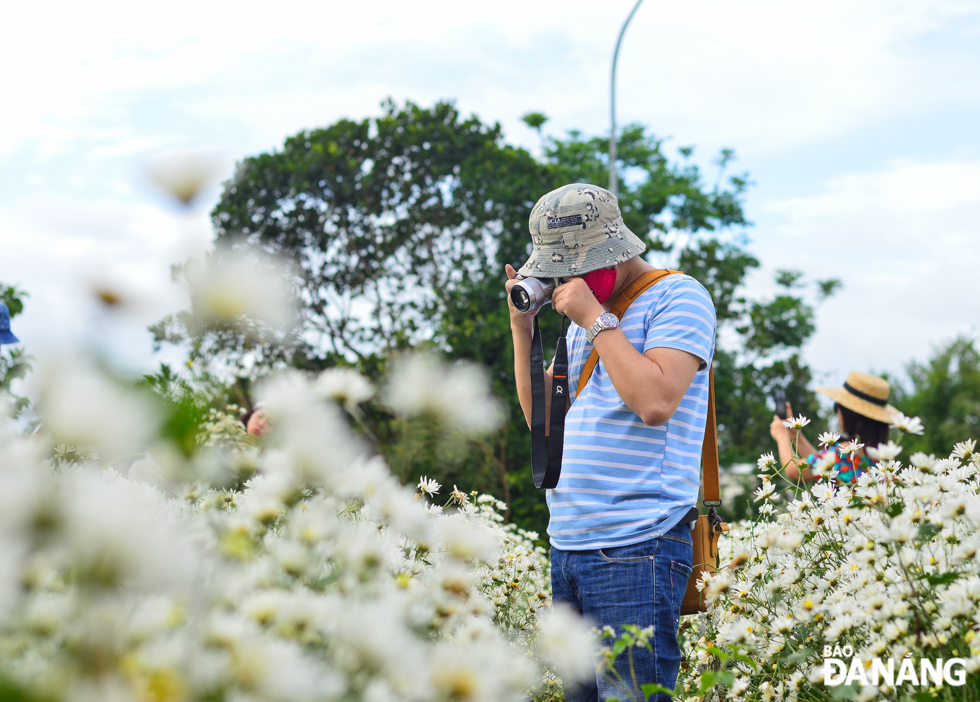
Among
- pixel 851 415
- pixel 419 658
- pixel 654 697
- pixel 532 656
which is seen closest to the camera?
pixel 419 658

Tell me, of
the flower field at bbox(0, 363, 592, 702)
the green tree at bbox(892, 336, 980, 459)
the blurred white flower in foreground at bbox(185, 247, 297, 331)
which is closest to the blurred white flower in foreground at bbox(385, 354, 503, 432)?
the flower field at bbox(0, 363, 592, 702)

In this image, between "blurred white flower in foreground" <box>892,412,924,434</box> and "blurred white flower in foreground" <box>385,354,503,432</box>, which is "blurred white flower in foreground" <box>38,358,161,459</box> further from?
"blurred white flower in foreground" <box>892,412,924,434</box>

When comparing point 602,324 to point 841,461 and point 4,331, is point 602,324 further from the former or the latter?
point 4,331

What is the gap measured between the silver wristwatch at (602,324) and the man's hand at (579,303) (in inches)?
0.5

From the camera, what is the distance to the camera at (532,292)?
1.97 meters

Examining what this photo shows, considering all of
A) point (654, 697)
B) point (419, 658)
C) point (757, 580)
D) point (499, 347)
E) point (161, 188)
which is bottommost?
point (654, 697)

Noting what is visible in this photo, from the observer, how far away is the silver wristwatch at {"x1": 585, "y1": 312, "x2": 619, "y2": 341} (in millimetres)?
1795

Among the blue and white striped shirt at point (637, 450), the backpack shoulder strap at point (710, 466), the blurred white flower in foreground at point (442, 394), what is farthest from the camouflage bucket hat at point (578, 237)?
the blurred white flower in foreground at point (442, 394)

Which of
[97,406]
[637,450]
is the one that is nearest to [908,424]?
[637,450]

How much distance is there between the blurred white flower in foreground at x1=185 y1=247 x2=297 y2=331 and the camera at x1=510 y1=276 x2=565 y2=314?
1.23m

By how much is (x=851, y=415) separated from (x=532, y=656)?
2588 millimetres

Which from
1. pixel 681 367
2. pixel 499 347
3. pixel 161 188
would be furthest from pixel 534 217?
pixel 499 347

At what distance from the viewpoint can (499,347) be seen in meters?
8.54

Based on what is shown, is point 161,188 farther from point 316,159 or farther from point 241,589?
point 316,159
